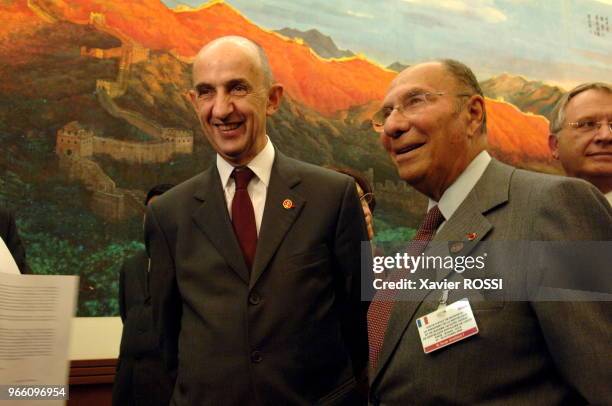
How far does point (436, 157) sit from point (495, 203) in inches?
12.4

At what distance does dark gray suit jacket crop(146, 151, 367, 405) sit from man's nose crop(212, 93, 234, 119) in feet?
0.92

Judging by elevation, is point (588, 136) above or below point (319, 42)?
below

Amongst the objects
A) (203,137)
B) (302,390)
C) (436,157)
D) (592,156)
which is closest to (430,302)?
(436,157)

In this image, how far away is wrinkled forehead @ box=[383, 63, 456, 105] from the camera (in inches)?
93.0

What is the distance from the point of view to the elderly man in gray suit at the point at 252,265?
2.53m

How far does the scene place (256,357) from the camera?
8.25ft

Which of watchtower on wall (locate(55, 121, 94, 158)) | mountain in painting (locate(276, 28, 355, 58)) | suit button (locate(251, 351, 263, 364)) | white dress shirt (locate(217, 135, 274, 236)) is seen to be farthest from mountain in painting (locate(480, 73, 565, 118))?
suit button (locate(251, 351, 263, 364))

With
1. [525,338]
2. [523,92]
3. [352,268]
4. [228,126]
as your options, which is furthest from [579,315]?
[523,92]

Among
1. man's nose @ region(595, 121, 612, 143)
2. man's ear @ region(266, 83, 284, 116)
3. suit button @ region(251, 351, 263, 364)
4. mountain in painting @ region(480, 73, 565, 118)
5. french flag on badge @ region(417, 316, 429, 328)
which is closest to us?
french flag on badge @ region(417, 316, 429, 328)

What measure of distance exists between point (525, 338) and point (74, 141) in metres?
4.27

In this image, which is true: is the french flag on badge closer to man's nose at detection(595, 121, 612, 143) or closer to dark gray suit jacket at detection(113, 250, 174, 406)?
man's nose at detection(595, 121, 612, 143)

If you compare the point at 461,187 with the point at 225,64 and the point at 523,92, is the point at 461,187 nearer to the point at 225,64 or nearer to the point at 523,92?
the point at 225,64

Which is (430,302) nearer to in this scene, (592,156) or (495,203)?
(495,203)

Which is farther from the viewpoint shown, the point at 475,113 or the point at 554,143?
the point at 554,143
